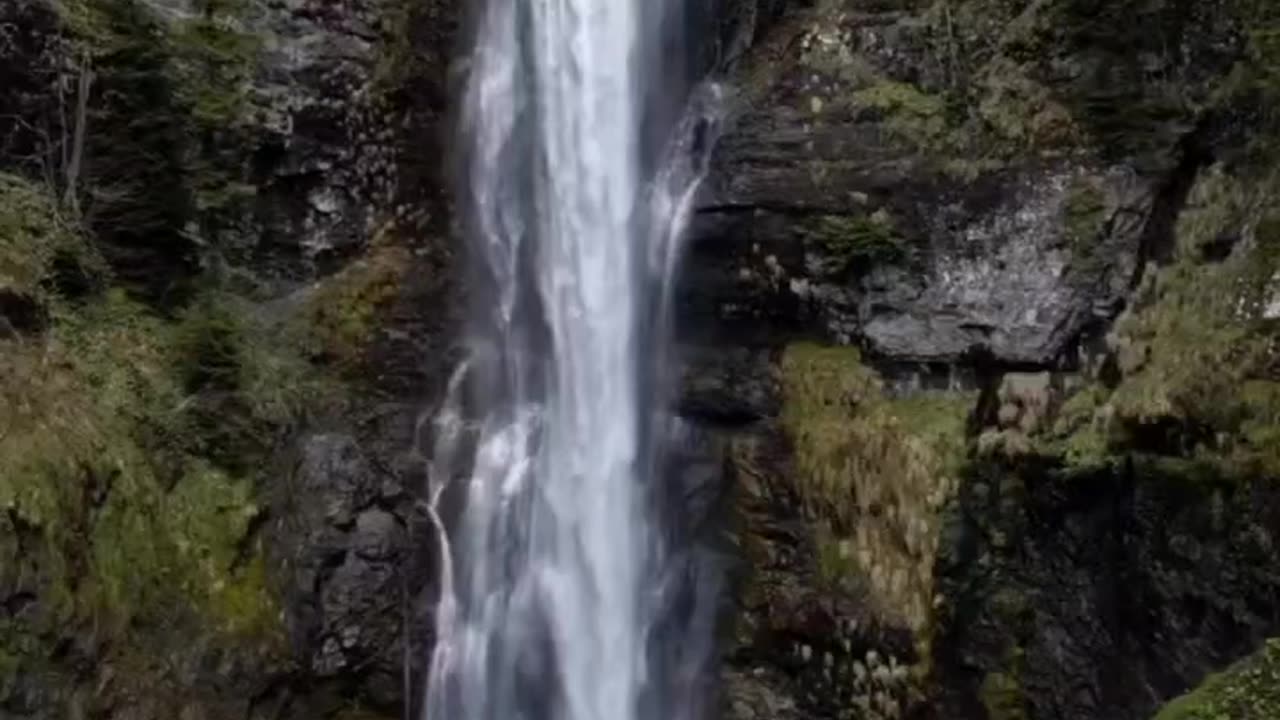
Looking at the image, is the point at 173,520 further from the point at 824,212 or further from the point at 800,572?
the point at 824,212

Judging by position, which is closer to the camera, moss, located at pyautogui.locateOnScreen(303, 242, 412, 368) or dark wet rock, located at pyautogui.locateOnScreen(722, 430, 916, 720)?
dark wet rock, located at pyautogui.locateOnScreen(722, 430, 916, 720)

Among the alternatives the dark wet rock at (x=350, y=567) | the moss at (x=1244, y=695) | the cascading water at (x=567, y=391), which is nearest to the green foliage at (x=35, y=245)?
the dark wet rock at (x=350, y=567)

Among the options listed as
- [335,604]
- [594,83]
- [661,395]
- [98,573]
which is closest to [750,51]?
[594,83]

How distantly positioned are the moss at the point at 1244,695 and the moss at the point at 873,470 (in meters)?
3.53

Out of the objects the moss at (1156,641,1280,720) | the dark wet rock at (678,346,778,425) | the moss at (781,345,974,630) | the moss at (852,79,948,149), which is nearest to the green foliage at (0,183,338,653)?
the dark wet rock at (678,346,778,425)

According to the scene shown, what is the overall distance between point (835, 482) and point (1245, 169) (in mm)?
3387

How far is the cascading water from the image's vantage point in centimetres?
966

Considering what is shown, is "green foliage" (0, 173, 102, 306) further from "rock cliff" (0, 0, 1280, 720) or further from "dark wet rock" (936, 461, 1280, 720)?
"dark wet rock" (936, 461, 1280, 720)

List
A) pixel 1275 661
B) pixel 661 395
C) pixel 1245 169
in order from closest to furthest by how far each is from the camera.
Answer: pixel 1275 661 → pixel 1245 169 → pixel 661 395

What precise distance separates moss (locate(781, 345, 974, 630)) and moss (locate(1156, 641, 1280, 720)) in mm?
3530

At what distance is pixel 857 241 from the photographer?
9.45 metres

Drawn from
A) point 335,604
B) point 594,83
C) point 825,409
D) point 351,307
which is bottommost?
point 335,604

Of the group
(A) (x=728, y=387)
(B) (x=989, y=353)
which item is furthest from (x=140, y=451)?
(B) (x=989, y=353)

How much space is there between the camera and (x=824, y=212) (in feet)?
31.5
